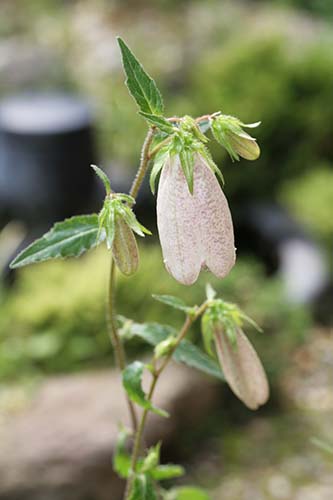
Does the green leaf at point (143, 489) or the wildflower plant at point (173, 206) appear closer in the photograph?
the wildflower plant at point (173, 206)

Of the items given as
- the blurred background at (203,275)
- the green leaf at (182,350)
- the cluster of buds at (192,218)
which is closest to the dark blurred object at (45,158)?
the blurred background at (203,275)

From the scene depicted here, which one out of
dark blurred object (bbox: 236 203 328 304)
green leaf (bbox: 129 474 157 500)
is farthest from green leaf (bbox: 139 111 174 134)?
dark blurred object (bbox: 236 203 328 304)

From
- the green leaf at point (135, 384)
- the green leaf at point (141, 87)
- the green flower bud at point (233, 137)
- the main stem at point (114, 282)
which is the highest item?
the green leaf at point (141, 87)

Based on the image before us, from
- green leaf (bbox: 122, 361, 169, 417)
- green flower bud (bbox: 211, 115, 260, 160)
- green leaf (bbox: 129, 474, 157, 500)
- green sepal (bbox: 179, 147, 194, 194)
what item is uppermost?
green flower bud (bbox: 211, 115, 260, 160)

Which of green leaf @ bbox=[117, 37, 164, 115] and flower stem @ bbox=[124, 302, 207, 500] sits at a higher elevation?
green leaf @ bbox=[117, 37, 164, 115]

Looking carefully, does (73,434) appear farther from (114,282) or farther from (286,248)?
(286,248)

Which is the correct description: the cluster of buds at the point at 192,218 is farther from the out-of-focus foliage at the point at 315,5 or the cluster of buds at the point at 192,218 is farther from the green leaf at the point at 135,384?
the out-of-focus foliage at the point at 315,5

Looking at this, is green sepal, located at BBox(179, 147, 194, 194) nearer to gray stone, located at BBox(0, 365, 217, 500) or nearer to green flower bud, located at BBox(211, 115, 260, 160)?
green flower bud, located at BBox(211, 115, 260, 160)

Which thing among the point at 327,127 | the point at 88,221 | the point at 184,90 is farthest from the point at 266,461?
the point at 184,90
